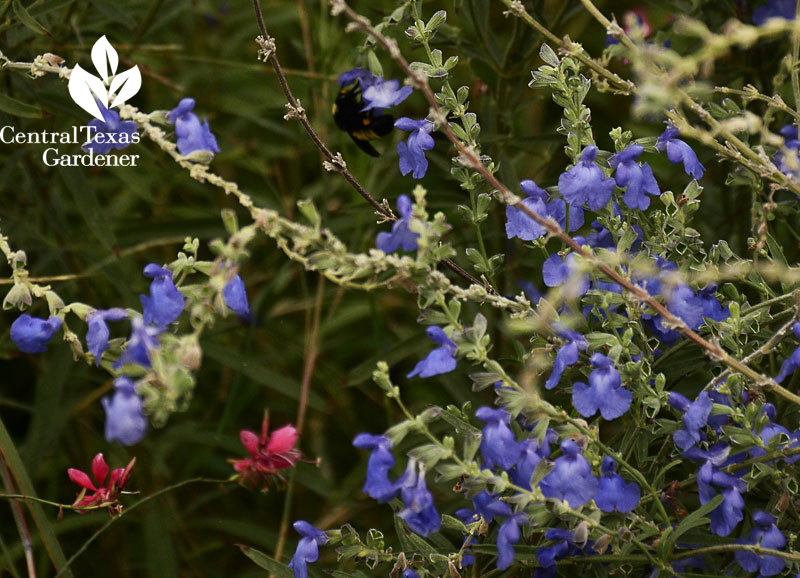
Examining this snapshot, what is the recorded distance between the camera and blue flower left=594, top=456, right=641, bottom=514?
86 cm

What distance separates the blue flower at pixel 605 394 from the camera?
851 mm

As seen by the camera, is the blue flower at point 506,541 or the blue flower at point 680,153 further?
the blue flower at point 680,153

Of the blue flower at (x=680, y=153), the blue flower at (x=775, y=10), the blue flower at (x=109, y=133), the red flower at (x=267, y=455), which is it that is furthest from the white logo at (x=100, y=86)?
the blue flower at (x=775, y=10)

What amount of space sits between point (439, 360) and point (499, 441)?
9 centimetres

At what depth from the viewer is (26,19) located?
1163mm

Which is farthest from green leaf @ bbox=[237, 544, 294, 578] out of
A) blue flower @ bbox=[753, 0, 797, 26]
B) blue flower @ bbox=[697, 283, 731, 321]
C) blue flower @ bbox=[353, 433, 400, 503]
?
blue flower @ bbox=[753, 0, 797, 26]

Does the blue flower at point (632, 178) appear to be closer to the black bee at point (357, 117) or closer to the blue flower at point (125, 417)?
the black bee at point (357, 117)

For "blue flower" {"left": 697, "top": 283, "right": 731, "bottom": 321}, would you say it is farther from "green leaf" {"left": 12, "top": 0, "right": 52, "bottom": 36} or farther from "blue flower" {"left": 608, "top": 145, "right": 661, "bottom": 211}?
"green leaf" {"left": 12, "top": 0, "right": 52, "bottom": 36}

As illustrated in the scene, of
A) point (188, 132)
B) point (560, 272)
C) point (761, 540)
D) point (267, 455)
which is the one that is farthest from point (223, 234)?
point (761, 540)

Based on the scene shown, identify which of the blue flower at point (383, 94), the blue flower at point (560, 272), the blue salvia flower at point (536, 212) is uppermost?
the blue flower at point (383, 94)

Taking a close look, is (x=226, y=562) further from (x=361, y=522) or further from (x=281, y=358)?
(x=281, y=358)

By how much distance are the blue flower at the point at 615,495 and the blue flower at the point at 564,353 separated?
0.10 meters

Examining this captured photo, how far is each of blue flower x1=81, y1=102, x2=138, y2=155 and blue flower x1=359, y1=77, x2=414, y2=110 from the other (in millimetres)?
264

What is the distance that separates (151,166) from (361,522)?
2.80 feet
